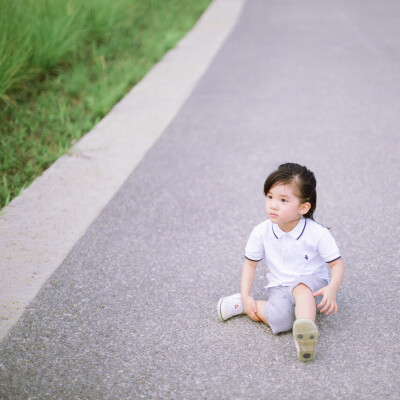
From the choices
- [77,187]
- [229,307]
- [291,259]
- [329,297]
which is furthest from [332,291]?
[77,187]

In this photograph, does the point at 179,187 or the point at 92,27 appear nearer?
the point at 179,187

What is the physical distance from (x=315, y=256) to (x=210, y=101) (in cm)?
349

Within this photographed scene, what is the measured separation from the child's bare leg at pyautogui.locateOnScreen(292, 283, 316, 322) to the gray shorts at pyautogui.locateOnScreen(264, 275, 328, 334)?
24mm

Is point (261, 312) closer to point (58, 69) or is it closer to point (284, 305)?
point (284, 305)

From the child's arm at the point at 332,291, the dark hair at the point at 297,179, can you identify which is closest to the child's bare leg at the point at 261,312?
the child's arm at the point at 332,291

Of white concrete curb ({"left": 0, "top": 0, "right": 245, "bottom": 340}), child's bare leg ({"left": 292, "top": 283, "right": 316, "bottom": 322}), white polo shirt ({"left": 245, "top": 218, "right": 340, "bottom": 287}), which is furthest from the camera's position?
white concrete curb ({"left": 0, "top": 0, "right": 245, "bottom": 340})

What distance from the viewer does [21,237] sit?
10.4 ft

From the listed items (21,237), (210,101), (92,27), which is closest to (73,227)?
(21,237)

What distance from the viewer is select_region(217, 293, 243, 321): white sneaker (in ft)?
8.02

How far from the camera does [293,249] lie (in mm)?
2404

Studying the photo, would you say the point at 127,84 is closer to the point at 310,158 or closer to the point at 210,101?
the point at 210,101

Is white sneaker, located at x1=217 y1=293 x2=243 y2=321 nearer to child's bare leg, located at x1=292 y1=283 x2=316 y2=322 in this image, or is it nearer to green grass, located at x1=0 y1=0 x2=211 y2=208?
child's bare leg, located at x1=292 y1=283 x2=316 y2=322

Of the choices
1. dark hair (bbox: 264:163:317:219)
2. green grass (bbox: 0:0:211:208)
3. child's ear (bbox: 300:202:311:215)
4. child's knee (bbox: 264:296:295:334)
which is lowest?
green grass (bbox: 0:0:211:208)

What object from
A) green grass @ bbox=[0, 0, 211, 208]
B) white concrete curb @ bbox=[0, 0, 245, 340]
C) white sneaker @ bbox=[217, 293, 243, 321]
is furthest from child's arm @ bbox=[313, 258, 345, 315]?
green grass @ bbox=[0, 0, 211, 208]
